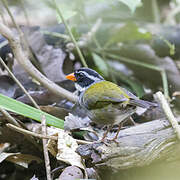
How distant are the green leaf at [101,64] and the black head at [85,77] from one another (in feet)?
3.72

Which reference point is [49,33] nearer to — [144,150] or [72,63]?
[72,63]

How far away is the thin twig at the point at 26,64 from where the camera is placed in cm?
278

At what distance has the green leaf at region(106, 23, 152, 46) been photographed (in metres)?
4.37

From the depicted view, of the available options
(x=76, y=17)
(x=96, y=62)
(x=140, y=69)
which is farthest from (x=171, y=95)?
(x=76, y=17)

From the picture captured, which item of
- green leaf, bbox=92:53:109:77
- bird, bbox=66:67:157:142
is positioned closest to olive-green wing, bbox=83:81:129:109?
bird, bbox=66:67:157:142

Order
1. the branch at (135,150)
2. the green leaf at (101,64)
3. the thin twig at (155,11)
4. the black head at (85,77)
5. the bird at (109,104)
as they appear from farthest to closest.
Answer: the thin twig at (155,11) → the green leaf at (101,64) → the black head at (85,77) → the bird at (109,104) → the branch at (135,150)

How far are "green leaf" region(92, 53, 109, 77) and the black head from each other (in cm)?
113

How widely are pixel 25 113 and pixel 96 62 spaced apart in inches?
74.1

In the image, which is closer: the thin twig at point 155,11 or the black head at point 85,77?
the black head at point 85,77

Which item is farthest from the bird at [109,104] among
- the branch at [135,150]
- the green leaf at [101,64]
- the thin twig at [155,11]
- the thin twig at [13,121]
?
the thin twig at [155,11]

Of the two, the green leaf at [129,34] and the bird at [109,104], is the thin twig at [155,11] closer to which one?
the green leaf at [129,34]

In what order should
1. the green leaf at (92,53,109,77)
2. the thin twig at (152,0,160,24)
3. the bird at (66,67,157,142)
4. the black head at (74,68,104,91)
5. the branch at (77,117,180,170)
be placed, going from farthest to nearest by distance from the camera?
the thin twig at (152,0,160,24) → the green leaf at (92,53,109,77) → the black head at (74,68,104,91) → the bird at (66,67,157,142) → the branch at (77,117,180,170)

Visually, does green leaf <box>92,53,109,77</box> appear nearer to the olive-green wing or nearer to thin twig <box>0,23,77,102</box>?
thin twig <box>0,23,77,102</box>

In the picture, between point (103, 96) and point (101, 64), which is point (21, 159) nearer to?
point (103, 96)
